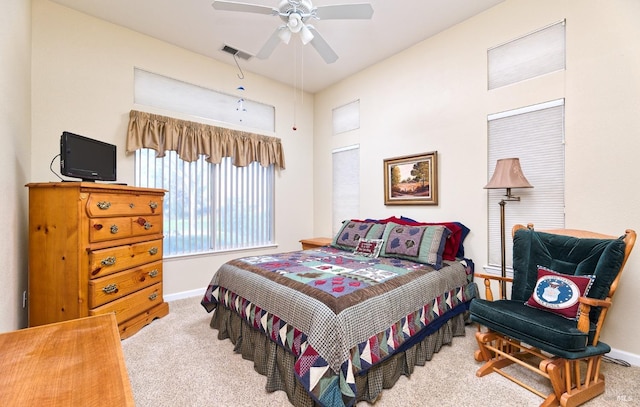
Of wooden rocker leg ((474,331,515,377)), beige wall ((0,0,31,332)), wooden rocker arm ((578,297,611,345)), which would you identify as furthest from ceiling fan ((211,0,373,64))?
wooden rocker leg ((474,331,515,377))

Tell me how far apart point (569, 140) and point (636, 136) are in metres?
0.39

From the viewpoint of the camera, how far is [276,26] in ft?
10.4

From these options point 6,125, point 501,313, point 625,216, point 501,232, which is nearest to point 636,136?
point 625,216

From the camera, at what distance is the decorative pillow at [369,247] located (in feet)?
9.94

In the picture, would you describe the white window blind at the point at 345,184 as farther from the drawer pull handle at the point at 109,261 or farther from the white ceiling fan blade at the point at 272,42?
the drawer pull handle at the point at 109,261

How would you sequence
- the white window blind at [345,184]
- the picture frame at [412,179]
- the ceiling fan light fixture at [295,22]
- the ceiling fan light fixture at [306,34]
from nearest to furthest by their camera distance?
the ceiling fan light fixture at [295,22]
the ceiling fan light fixture at [306,34]
the picture frame at [412,179]
the white window blind at [345,184]

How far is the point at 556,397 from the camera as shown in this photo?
1.71 meters

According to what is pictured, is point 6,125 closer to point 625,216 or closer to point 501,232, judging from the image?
point 501,232

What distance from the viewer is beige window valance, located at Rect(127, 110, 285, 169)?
10.7 ft

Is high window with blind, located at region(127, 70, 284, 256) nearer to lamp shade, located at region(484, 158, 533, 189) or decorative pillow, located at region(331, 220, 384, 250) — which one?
decorative pillow, located at region(331, 220, 384, 250)

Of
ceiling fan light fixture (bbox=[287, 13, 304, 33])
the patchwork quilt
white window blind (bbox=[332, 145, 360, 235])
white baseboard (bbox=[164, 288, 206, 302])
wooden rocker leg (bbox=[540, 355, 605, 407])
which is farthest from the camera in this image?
white window blind (bbox=[332, 145, 360, 235])

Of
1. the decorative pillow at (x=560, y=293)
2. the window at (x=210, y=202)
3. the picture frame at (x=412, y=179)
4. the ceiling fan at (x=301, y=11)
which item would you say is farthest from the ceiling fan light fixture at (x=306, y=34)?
the decorative pillow at (x=560, y=293)

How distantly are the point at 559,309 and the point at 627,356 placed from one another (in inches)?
35.1

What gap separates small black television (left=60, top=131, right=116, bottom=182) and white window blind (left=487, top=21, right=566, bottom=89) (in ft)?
12.5
